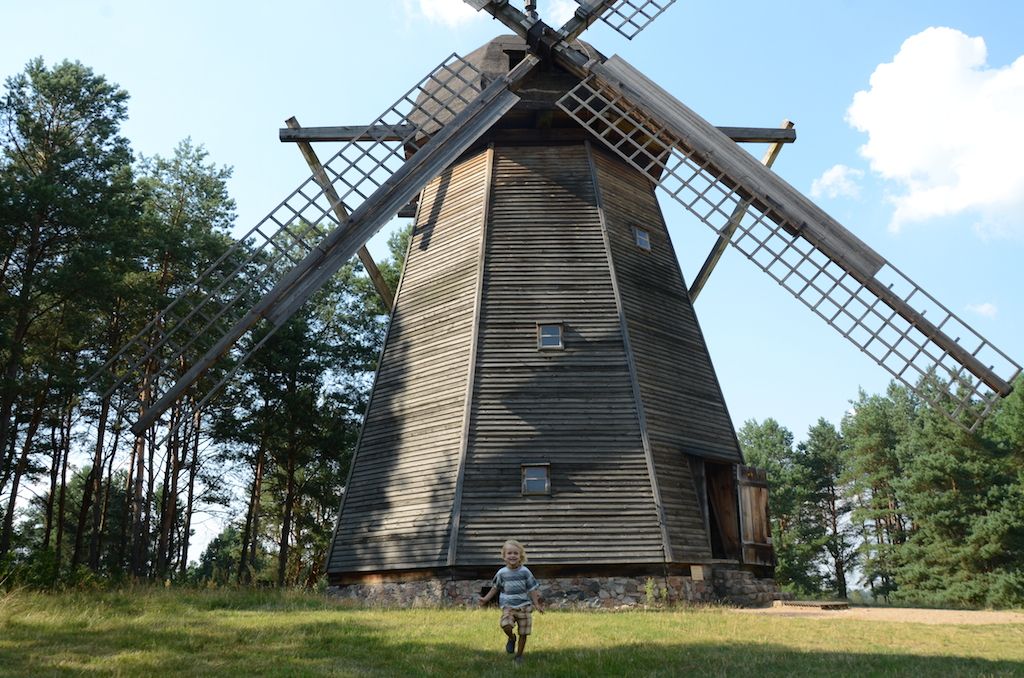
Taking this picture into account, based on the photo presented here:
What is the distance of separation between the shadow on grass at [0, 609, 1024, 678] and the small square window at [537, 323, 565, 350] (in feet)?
21.9

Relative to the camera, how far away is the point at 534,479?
1511cm

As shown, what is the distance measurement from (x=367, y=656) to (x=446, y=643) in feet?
3.55

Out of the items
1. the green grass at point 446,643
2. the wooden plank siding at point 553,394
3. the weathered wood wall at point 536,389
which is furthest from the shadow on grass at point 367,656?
the weathered wood wall at point 536,389

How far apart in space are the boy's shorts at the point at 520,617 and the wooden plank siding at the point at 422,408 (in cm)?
609

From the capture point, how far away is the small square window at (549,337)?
16344 millimetres

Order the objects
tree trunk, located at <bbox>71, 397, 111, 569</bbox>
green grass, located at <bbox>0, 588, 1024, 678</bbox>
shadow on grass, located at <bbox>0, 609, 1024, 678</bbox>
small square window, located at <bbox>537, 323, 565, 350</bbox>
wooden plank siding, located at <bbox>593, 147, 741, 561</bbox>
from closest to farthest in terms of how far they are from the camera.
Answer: shadow on grass, located at <bbox>0, 609, 1024, 678</bbox>, green grass, located at <bbox>0, 588, 1024, 678</bbox>, wooden plank siding, located at <bbox>593, 147, 741, 561</bbox>, small square window, located at <bbox>537, 323, 565, 350</bbox>, tree trunk, located at <bbox>71, 397, 111, 569</bbox>

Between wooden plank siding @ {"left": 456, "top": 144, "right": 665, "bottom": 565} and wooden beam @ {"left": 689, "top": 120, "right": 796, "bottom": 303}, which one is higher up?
wooden beam @ {"left": 689, "top": 120, "right": 796, "bottom": 303}

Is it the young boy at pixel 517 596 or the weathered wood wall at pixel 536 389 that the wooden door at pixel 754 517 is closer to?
the weathered wood wall at pixel 536 389

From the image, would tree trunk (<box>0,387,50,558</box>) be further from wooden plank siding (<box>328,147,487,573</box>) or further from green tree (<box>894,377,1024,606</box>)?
green tree (<box>894,377,1024,606</box>)

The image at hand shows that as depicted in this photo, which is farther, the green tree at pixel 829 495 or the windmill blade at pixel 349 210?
the green tree at pixel 829 495

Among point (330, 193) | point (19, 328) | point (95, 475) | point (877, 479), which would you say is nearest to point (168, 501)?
point (95, 475)

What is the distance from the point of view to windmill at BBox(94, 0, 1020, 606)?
14875mm

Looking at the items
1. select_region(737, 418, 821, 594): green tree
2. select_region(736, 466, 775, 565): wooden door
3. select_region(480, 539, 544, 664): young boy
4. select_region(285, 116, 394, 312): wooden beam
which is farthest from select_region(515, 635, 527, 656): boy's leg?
select_region(737, 418, 821, 594): green tree

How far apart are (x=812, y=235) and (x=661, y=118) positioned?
3.88m
